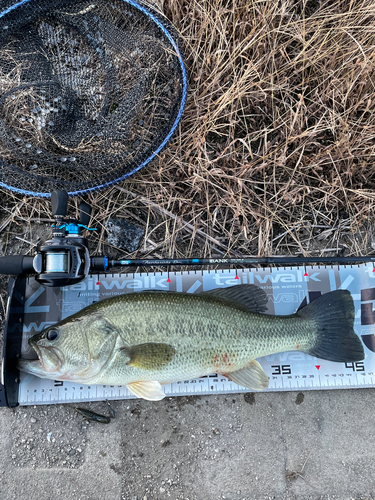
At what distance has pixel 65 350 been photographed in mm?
2176

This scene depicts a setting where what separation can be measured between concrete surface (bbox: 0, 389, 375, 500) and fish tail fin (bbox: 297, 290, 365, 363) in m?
0.53

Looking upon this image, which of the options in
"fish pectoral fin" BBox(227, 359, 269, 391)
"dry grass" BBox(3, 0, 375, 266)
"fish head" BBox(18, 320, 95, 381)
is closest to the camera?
"fish head" BBox(18, 320, 95, 381)

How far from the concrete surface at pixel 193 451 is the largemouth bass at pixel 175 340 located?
0.50 m

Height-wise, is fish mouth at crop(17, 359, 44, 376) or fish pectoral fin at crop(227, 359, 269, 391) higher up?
fish mouth at crop(17, 359, 44, 376)

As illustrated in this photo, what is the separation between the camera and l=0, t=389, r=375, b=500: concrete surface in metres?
2.59

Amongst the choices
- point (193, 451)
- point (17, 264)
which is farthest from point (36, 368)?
point (193, 451)

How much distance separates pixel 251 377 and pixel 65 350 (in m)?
1.31

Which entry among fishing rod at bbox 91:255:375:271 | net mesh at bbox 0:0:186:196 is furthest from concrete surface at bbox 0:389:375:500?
net mesh at bbox 0:0:186:196

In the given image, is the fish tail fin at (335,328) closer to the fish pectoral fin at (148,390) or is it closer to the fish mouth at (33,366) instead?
the fish pectoral fin at (148,390)

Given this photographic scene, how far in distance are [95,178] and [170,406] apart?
1916 millimetres

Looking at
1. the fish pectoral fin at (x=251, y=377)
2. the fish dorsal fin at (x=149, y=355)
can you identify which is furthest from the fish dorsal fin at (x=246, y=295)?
the fish dorsal fin at (x=149, y=355)

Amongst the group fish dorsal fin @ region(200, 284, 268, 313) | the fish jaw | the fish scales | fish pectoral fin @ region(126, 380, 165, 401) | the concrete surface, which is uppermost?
fish dorsal fin @ region(200, 284, 268, 313)

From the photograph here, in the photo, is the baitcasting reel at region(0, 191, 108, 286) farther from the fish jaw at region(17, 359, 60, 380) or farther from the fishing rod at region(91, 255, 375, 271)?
the fish jaw at region(17, 359, 60, 380)

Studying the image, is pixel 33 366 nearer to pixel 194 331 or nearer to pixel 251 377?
pixel 194 331
